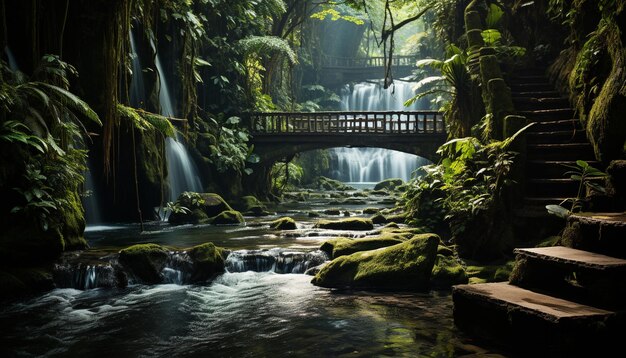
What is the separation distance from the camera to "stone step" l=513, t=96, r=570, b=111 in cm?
1106

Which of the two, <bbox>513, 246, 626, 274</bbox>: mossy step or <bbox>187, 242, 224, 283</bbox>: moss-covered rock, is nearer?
<bbox>513, 246, 626, 274</bbox>: mossy step

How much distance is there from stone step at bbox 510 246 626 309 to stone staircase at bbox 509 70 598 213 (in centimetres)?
348

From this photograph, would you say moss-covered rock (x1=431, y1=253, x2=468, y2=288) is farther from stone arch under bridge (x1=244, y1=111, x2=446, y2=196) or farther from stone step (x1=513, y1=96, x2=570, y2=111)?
stone arch under bridge (x1=244, y1=111, x2=446, y2=196)

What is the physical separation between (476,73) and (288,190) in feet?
62.5

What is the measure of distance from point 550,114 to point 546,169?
1.88 metres

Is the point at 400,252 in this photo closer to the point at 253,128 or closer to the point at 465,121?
the point at 465,121

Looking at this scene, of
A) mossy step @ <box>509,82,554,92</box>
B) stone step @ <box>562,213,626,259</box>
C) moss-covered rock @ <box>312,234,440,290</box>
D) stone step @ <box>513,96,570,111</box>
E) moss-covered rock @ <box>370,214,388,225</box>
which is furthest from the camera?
moss-covered rock @ <box>370,214,388,225</box>

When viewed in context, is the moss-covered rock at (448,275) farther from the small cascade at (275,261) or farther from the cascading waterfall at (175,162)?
the cascading waterfall at (175,162)

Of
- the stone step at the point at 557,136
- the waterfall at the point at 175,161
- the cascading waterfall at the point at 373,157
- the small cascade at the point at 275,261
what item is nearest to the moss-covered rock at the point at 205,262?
the small cascade at the point at 275,261

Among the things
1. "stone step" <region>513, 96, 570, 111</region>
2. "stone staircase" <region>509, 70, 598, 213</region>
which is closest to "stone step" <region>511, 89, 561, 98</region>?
"stone staircase" <region>509, 70, 598, 213</region>

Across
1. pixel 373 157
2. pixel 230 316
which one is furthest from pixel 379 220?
pixel 373 157

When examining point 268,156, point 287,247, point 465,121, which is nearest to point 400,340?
point 287,247

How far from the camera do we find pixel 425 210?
12453 mm

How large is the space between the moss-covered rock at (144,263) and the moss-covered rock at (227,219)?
6.77 m
